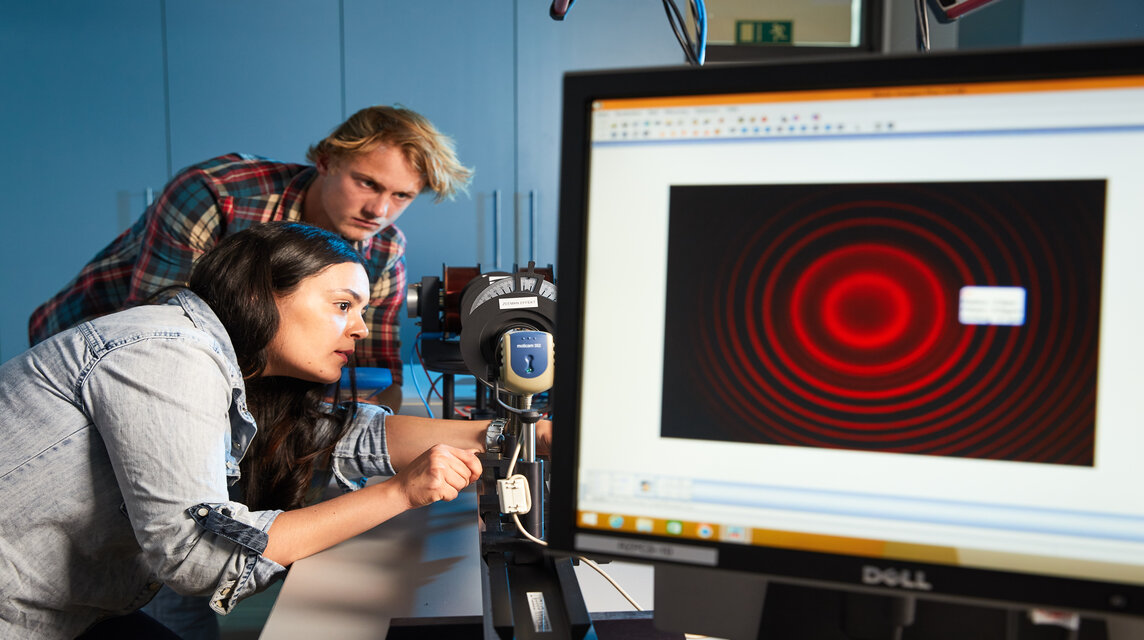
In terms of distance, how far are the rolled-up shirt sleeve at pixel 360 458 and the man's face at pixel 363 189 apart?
64 cm

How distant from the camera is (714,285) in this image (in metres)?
0.43

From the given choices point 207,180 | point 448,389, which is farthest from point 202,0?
point 448,389

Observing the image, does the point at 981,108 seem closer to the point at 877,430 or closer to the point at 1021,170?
the point at 1021,170

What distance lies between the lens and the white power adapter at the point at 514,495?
2.23ft

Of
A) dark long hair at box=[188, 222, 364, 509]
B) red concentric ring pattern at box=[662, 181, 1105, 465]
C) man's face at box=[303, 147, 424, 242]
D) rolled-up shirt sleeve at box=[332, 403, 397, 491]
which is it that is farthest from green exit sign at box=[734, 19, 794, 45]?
red concentric ring pattern at box=[662, 181, 1105, 465]

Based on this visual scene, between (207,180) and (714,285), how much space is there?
1.47 meters

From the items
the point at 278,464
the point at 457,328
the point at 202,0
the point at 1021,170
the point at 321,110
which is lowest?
the point at 278,464

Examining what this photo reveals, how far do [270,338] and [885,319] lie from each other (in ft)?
2.78

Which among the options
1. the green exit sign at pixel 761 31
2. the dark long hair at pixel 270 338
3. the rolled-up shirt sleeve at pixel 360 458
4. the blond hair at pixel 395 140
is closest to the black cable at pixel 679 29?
the dark long hair at pixel 270 338

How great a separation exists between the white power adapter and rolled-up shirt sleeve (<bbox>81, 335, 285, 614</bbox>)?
268mm

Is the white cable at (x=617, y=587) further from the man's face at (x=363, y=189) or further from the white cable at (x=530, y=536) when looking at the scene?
the man's face at (x=363, y=189)

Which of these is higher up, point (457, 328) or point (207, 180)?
point (207, 180)

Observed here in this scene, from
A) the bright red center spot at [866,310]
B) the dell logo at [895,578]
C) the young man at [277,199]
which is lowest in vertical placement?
the dell logo at [895,578]

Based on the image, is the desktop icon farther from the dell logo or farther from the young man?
the young man
